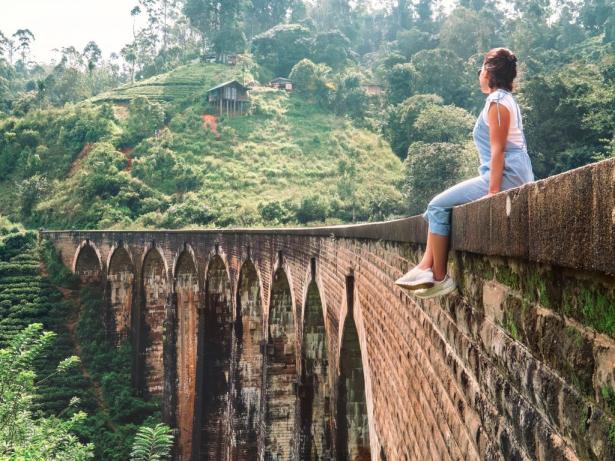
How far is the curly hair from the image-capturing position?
11.1ft

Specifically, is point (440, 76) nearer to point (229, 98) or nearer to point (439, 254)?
point (229, 98)

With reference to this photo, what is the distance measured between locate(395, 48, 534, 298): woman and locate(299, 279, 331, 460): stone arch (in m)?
9.60

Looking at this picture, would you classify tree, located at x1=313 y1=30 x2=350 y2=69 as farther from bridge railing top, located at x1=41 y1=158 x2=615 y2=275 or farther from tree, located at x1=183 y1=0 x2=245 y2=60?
bridge railing top, located at x1=41 y1=158 x2=615 y2=275

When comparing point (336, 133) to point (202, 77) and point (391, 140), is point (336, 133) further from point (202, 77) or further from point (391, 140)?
point (202, 77)

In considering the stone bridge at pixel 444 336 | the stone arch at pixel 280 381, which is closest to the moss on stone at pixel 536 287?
the stone bridge at pixel 444 336

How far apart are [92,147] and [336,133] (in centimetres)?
1875

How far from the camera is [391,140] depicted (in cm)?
5172

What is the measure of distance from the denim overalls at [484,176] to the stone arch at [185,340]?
797 inches

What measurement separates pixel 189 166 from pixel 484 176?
45232mm

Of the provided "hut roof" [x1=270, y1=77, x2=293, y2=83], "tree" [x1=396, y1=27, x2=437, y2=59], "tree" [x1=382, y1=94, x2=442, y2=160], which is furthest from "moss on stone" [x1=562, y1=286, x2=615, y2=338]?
"tree" [x1=396, y1=27, x2=437, y2=59]

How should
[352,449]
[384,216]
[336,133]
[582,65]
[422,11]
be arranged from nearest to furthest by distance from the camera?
[352,449] < [582,65] < [384,216] < [336,133] < [422,11]

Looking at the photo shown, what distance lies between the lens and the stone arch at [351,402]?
9766mm

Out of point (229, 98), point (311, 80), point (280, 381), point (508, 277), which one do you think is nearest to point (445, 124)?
point (229, 98)

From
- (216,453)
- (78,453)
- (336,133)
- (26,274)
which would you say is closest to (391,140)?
(336,133)
